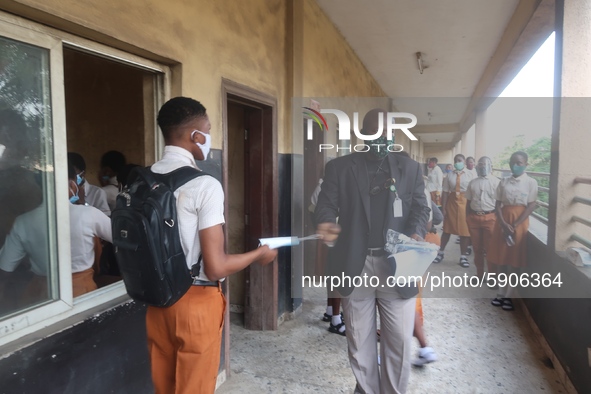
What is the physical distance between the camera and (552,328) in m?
3.07

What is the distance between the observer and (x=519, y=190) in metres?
3.99

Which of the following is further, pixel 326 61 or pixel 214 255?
pixel 326 61

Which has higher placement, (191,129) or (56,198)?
(191,129)

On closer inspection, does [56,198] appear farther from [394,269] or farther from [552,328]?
[552,328]

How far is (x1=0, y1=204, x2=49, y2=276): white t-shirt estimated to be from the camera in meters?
1.55

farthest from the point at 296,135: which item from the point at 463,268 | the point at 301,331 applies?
the point at 463,268

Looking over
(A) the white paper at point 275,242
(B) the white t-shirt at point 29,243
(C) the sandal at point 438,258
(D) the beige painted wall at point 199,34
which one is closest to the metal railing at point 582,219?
(C) the sandal at point 438,258

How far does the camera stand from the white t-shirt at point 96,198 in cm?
300

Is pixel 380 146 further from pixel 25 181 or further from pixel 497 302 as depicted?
pixel 497 302

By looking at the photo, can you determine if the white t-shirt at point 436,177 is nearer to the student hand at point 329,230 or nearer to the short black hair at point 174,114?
the student hand at point 329,230

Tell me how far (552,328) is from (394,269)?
1.84 meters

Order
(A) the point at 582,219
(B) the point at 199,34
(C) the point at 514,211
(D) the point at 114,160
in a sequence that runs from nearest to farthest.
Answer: (B) the point at 199,34 < (A) the point at 582,219 < (D) the point at 114,160 < (C) the point at 514,211

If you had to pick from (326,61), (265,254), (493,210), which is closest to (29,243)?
(265,254)

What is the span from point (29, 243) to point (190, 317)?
0.76m
